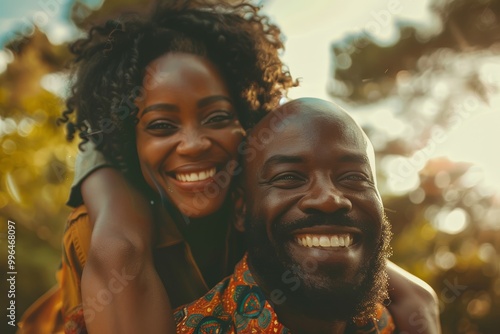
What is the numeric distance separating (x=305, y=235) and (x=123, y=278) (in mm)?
656

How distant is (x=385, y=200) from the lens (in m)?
4.37

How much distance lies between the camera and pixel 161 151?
90.9 inches

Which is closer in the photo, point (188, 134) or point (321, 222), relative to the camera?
point (321, 222)

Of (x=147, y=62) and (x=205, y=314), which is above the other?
(x=147, y=62)

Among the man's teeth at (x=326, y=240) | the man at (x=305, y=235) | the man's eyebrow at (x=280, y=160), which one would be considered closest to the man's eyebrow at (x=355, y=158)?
the man at (x=305, y=235)

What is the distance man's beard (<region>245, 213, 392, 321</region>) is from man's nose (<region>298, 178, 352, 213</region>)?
0.11 feet

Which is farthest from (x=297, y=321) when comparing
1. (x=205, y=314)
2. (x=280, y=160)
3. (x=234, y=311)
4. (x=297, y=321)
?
(x=280, y=160)

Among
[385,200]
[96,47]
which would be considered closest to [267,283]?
[96,47]

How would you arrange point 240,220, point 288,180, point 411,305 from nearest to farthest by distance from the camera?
point 288,180
point 240,220
point 411,305

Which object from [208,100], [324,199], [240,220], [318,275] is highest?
[208,100]

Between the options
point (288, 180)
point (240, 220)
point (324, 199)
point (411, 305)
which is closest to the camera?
point (324, 199)

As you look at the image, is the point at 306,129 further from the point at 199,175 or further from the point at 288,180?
the point at 199,175

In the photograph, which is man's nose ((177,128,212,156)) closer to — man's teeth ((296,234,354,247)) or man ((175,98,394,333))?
man ((175,98,394,333))

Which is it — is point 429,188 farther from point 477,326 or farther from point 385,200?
point 477,326
